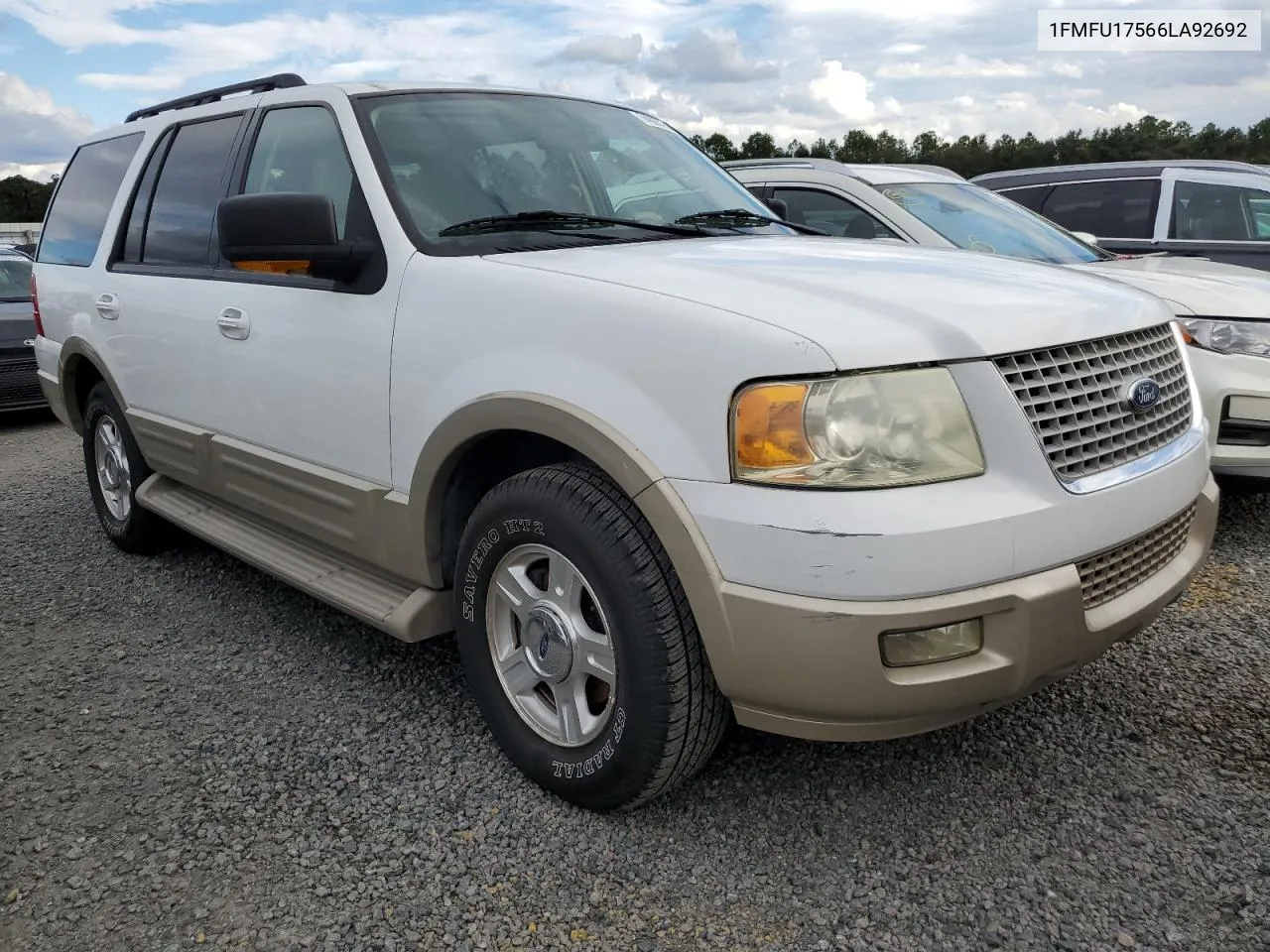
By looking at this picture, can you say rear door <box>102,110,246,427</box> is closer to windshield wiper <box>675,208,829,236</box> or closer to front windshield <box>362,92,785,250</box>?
front windshield <box>362,92,785,250</box>

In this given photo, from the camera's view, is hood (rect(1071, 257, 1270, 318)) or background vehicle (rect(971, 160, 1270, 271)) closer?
hood (rect(1071, 257, 1270, 318))

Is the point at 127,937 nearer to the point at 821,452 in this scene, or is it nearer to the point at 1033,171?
the point at 821,452

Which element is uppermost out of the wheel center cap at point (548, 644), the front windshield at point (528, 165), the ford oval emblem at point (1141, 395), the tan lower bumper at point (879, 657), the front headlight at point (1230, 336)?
the front windshield at point (528, 165)

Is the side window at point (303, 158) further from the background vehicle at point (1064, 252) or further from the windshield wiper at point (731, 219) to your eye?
the background vehicle at point (1064, 252)

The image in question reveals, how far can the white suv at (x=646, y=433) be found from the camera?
6.43 feet

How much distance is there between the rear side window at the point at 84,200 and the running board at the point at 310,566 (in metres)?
1.20

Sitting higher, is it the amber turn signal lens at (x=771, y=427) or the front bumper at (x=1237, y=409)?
the amber turn signal lens at (x=771, y=427)

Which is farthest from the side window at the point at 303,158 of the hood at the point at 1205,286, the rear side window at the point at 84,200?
the hood at the point at 1205,286

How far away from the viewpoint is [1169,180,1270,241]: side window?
741 cm

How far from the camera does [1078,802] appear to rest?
2457mm

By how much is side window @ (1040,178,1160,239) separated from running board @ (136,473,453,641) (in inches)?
257

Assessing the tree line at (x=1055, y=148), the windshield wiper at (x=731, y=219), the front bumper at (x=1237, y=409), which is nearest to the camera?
the windshield wiper at (x=731, y=219)

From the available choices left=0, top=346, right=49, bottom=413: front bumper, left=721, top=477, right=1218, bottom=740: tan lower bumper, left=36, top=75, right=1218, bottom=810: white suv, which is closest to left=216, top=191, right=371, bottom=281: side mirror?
left=36, top=75, right=1218, bottom=810: white suv

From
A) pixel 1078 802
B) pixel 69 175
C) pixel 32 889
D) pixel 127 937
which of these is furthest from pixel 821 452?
pixel 69 175
